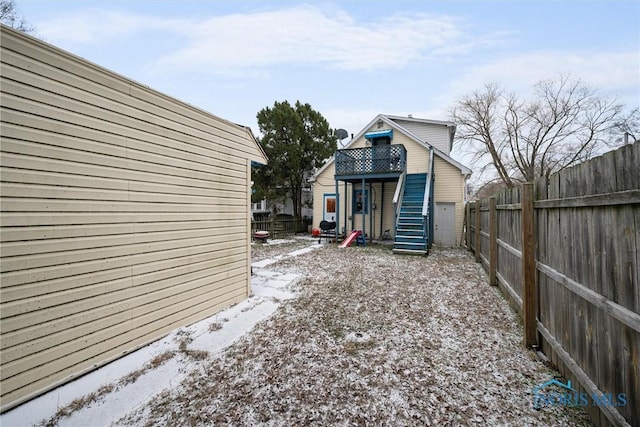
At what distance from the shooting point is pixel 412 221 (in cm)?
984

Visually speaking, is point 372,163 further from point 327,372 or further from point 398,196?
point 327,372

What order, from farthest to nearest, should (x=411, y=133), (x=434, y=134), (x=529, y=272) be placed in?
(x=434, y=134) < (x=411, y=133) < (x=529, y=272)

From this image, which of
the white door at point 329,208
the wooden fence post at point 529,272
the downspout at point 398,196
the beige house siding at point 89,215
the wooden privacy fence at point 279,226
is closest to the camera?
the beige house siding at point 89,215

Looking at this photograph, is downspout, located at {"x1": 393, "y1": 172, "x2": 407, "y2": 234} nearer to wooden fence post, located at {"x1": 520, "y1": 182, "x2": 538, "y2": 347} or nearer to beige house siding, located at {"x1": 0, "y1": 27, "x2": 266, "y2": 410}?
wooden fence post, located at {"x1": 520, "y1": 182, "x2": 538, "y2": 347}

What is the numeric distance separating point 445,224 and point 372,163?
173 inches

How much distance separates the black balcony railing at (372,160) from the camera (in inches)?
427

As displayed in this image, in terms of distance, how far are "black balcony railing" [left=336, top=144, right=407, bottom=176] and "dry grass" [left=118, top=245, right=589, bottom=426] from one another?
721 cm

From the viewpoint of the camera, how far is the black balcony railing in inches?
427

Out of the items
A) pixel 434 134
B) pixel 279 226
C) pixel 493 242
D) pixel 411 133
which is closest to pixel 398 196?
pixel 411 133

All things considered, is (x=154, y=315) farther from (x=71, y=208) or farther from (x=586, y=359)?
(x=586, y=359)

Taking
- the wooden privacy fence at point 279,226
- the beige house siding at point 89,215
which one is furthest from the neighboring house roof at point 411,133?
the beige house siding at point 89,215

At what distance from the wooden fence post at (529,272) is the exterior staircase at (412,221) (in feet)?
19.4

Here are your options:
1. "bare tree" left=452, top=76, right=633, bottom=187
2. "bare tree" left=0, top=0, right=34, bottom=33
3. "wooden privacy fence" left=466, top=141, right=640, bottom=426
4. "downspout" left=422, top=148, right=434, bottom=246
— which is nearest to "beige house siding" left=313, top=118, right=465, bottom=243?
"downspout" left=422, top=148, right=434, bottom=246

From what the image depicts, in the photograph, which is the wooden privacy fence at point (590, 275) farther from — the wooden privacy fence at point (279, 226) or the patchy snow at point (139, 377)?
the wooden privacy fence at point (279, 226)
